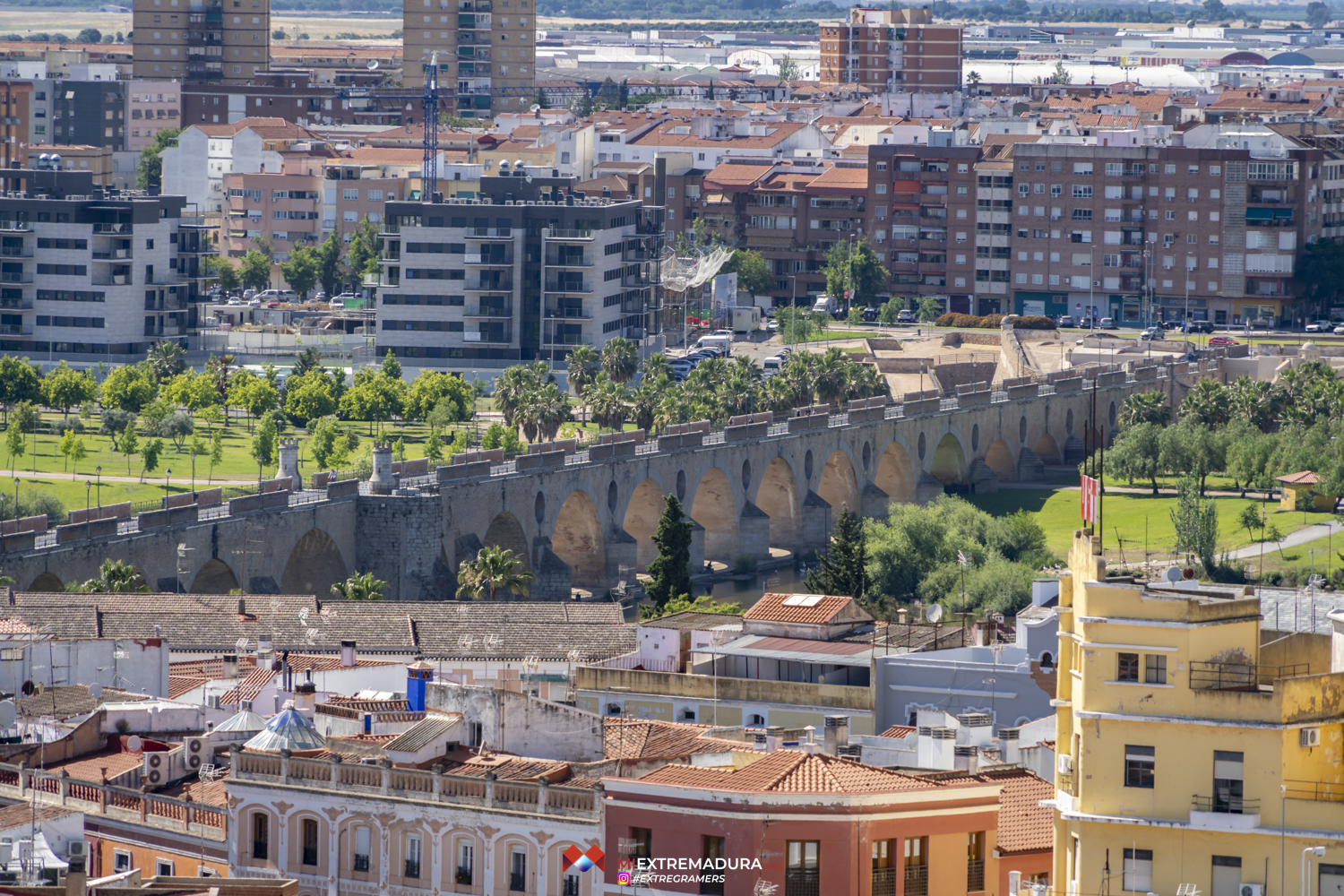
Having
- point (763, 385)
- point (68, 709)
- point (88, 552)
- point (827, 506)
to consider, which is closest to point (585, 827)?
point (68, 709)

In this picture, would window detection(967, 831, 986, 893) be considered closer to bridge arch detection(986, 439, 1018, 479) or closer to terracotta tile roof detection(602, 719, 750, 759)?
terracotta tile roof detection(602, 719, 750, 759)

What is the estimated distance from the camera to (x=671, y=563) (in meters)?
116

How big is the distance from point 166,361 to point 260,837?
463 ft

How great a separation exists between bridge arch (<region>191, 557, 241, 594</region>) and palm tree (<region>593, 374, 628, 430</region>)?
55.8 meters

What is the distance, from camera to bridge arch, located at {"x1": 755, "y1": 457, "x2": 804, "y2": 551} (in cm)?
15925

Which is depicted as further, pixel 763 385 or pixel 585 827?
pixel 763 385

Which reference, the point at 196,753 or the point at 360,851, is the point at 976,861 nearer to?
the point at 360,851

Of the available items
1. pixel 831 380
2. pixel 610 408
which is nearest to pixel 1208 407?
pixel 831 380

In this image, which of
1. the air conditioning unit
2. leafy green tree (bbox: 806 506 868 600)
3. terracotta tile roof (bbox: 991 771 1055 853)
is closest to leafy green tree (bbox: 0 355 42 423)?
leafy green tree (bbox: 806 506 868 600)

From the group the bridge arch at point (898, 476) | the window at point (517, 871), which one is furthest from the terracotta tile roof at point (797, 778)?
the bridge arch at point (898, 476)

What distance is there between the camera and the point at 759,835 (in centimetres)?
4781

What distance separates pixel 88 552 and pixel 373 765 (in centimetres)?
5878

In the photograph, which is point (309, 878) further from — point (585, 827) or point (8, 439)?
point (8, 439)
